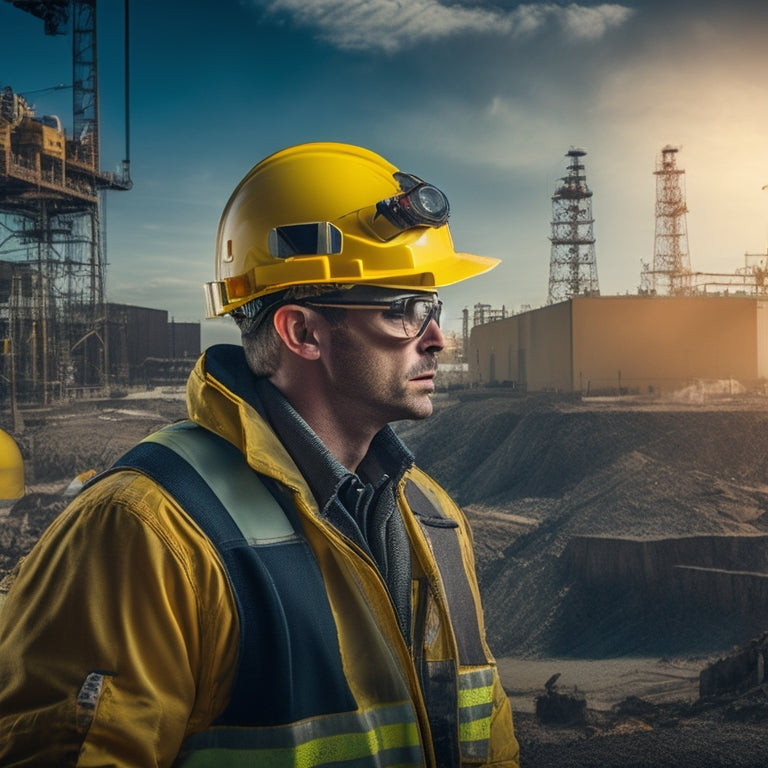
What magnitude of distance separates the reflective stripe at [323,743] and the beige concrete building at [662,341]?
88.9 ft

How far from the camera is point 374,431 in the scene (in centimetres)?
217

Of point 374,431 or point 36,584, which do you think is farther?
point 374,431

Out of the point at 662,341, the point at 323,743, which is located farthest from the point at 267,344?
the point at 662,341

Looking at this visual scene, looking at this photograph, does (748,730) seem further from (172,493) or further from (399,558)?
(172,493)

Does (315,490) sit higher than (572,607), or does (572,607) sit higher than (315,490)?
(315,490)

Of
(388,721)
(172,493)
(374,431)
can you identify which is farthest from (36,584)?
(374,431)

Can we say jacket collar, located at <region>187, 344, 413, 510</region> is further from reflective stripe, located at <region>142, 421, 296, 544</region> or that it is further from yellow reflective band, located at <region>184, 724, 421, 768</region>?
yellow reflective band, located at <region>184, 724, 421, 768</region>

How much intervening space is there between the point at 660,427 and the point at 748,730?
Answer: 16.5m

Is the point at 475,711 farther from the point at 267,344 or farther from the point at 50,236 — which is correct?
the point at 50,236

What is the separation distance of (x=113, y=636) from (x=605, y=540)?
1666 centimetres

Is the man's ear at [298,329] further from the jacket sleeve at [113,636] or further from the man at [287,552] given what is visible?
the jacket sleeve at [113,636]

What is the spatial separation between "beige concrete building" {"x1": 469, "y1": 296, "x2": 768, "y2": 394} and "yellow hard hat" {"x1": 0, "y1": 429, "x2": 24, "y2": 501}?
17.7 m

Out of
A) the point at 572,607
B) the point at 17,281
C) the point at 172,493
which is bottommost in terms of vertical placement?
the point at 572,607

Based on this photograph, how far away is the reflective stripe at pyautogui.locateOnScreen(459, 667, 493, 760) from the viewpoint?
2.00 meters
